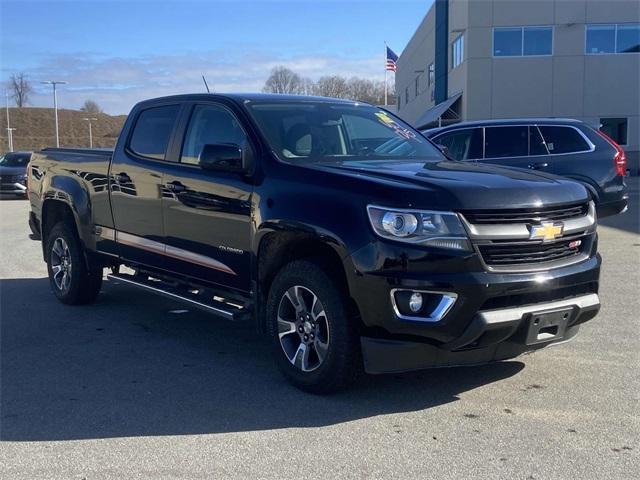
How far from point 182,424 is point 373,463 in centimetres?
124

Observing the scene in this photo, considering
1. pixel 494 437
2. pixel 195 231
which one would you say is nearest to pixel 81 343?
pixel 195 231

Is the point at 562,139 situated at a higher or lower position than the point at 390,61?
lower

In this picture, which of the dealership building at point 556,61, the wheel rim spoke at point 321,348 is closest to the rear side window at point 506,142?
the wheel rim spoke at point 321,348

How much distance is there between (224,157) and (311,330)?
1381mm

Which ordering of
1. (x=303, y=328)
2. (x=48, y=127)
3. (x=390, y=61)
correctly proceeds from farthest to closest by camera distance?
1. (x=48, y=127)
2. (x=390, y=61)
3. (x=303, y=328)

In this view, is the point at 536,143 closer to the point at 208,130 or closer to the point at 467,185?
the point at 208,130

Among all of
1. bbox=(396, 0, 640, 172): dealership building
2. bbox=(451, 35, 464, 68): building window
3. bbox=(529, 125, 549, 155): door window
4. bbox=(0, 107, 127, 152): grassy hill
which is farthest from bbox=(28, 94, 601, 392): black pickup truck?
bbox=(0, 107, 127, 152): grassy hill

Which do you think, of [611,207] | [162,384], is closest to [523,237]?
[162,384]

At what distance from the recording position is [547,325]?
417 cm

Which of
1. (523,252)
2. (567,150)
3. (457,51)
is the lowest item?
(523,252)

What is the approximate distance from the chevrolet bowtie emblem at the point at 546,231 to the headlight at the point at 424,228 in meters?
0.48

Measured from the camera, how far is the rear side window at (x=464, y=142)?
10.7 m

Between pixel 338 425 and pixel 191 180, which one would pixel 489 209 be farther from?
pixel 191 180

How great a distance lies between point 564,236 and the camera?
439cm
